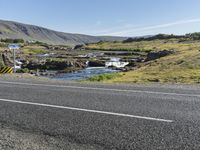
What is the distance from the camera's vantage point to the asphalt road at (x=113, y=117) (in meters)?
7.24

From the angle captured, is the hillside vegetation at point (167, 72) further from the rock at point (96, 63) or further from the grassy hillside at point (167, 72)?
the rock at point (96, 63)

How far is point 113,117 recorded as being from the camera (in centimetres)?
925

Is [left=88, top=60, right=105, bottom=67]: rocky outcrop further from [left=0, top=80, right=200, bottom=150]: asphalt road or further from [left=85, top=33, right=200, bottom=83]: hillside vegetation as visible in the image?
[left=0, top=80, right=200, bottom=150]: asphalt road

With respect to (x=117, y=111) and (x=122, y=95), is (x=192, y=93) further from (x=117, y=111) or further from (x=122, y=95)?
(x=117, y=111)

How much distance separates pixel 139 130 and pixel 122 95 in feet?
17.3

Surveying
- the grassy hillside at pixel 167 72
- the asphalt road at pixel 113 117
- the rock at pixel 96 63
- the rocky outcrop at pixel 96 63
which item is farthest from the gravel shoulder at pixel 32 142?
the rock at pixel 96 63

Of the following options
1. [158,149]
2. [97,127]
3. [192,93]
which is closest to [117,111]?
[97,127]

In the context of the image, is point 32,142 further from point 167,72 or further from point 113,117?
point 167,72

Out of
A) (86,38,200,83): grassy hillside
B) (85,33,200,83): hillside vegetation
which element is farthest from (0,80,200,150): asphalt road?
(85,33,200,83): hillside vegetation

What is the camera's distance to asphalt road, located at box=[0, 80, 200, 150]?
724 cm

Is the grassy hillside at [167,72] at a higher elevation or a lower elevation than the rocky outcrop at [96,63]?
higher

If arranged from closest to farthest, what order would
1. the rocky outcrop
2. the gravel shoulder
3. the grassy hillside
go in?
the gravel shoulder < the grassy hillside < the rocky outcrop

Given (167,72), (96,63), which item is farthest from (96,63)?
(167,72)

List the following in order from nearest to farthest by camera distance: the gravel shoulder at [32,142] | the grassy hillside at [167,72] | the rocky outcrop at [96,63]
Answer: the gravel shoulder at [32,142]
the grassy hillside at [167,72]
the rocky outcrop at [96,63]
